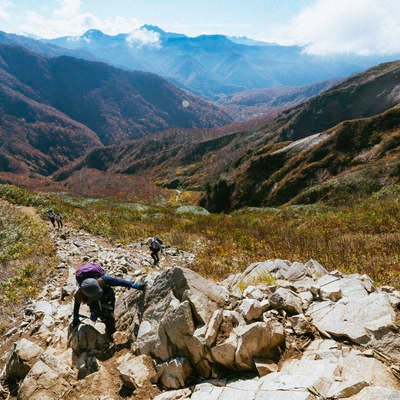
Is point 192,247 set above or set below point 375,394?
below

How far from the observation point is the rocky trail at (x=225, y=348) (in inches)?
155

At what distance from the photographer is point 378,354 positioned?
13.1 feet

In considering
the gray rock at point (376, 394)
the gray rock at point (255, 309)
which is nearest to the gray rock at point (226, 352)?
the gray rock at point (255, 309)

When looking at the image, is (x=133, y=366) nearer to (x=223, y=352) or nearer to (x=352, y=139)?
(x=223, y=352)

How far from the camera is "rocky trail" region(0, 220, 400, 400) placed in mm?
3926

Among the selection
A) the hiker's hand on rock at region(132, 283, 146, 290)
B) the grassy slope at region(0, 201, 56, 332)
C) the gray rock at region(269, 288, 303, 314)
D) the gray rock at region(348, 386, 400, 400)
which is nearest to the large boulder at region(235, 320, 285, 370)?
the gray rock at region(269, 288, 303, 314)

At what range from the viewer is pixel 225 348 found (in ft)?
15.8

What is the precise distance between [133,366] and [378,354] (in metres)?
4.33

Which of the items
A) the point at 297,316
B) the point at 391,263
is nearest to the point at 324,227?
the point at 391,263

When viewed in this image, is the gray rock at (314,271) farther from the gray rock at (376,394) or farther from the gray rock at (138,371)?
the gray rock at (138,371)

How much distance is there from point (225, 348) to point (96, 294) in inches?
122

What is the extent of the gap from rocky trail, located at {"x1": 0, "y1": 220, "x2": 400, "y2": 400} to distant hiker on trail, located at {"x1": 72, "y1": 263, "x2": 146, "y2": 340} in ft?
0.98

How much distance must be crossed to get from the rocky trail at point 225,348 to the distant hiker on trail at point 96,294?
297mm

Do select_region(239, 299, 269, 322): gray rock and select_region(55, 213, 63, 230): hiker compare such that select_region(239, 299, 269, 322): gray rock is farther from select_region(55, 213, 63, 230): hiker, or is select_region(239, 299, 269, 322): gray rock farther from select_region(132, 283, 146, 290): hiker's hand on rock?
select_region(55, 213, 63, 230): hiker
